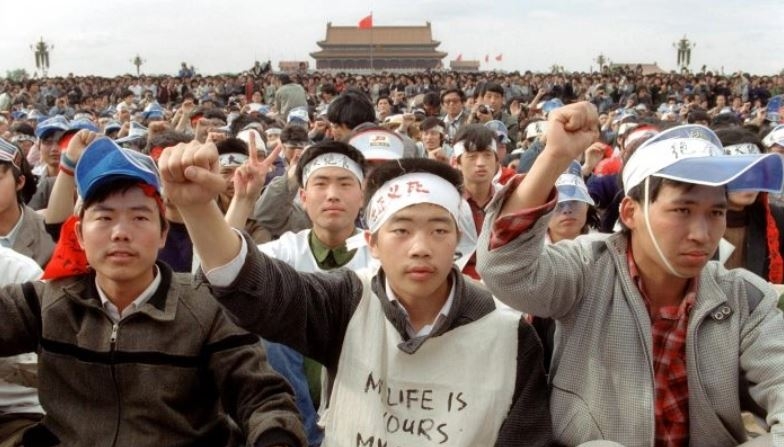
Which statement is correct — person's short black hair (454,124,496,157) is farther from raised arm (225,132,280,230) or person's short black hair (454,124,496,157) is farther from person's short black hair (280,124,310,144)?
raised arm (225,132,280,230)

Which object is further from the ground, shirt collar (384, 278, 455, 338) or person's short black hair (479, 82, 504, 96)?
person's short black hair (479, 82, 504, 96)

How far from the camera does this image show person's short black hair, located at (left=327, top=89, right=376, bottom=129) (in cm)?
680

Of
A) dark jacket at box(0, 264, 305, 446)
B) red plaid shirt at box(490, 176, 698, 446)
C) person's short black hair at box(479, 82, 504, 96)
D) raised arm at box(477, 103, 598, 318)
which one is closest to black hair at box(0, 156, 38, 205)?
dark jacket at box(0, 264, 305, 446)

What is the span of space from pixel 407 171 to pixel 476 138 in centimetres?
Answer: 268

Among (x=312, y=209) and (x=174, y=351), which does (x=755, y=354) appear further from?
(x=312, y=209)

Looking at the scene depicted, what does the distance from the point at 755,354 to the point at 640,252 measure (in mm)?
405

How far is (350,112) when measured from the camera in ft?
22.4

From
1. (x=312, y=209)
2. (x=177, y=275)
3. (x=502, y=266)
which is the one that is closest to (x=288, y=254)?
(x=312, y=209)

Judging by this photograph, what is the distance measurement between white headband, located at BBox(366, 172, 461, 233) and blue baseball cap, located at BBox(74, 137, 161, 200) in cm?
75

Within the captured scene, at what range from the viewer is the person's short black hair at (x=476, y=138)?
4852 mm

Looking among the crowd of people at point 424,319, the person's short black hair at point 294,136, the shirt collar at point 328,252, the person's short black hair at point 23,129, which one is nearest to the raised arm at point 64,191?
the crowd of people at point 424,319

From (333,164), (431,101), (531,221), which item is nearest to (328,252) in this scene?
(333,164)

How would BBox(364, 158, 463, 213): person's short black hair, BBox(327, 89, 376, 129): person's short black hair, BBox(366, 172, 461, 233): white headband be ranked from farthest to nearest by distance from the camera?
BBox(327, 89, 376, 129): person's short black hair, BBox(364, 158, 463, 213): person's short black hair, BBox(366, 172, 461, 233): white headband

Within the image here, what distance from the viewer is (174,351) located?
93.7 inches
